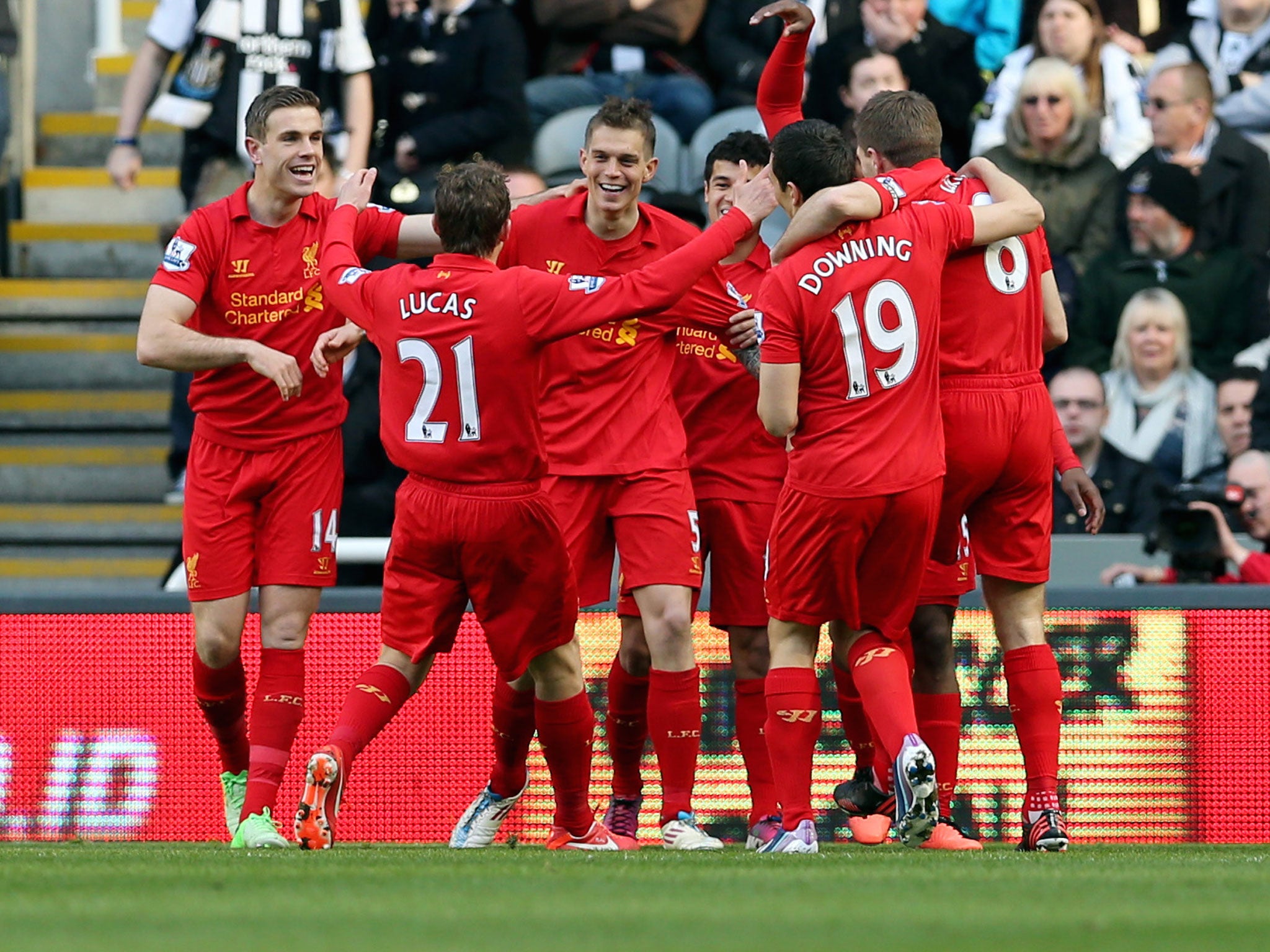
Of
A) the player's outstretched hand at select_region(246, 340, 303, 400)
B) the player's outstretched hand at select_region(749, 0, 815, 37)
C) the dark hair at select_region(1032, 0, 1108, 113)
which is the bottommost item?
the player's outstretched hand at select_region(246, 340, 303, 400)

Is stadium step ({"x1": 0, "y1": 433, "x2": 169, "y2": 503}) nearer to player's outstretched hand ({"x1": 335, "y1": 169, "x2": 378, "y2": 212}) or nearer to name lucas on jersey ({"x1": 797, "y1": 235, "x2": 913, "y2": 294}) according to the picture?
player's outstretched hand ({"x1": 335, "y1": 169, "x2": 378, "y2": 212})

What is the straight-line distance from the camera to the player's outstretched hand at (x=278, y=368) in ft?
20.9

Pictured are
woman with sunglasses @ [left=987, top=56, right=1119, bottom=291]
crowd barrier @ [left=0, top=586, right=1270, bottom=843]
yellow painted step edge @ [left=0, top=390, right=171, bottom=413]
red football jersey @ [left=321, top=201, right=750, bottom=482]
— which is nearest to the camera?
red football jersey @ [left=321, top=201, right=750, bottom=482]

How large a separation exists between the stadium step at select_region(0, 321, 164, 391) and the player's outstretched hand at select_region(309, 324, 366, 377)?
19.8 ft

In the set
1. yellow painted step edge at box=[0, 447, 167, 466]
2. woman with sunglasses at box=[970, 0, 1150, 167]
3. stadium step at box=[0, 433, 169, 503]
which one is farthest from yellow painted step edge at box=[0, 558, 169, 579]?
woman with sunglasses at box=[970, 0, 1150, 167]

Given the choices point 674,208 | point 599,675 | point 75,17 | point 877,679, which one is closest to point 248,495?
point 599,675

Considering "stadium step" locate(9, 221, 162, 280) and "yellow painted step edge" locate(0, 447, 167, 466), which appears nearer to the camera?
"yellow painted step edge" locate(0, 447, 167, 466)

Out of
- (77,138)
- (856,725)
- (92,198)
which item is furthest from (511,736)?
(77,138)

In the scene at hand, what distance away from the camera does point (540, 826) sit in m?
7.86

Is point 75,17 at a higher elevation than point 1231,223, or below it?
higher

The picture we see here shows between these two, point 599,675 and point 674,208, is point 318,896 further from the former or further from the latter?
point 674,208

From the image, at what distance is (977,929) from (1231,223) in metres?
7.11

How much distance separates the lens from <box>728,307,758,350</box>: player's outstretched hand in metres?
6.96

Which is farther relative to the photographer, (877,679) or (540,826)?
(540,826)
